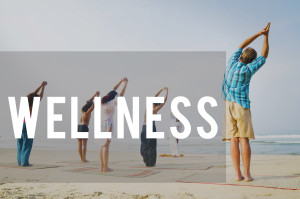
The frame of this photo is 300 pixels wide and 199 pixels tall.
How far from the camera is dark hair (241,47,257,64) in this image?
4.25 metres

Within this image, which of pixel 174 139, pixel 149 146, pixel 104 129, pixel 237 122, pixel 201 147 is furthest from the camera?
pixel 201 147

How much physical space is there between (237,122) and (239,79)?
0.68 meters

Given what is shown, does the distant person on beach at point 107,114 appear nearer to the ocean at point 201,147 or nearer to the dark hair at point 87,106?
the dark hair at point 87,106

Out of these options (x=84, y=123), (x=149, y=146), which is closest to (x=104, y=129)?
(x=149, y=146)

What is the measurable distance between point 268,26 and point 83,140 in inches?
255

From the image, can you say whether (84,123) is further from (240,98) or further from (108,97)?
(240,98)

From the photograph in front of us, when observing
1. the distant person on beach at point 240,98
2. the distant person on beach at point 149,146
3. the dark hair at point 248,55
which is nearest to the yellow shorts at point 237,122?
the distant person on beach at point 240,98

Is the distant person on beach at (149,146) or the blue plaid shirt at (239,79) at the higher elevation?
the blue plaid shirt at (239,79)

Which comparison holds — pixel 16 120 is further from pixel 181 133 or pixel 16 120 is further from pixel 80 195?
pixel 181 133

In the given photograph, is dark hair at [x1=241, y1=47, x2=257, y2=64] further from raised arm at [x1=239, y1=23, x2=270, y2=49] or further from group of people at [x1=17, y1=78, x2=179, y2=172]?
group of people at [x1=17, y1=78, x2=179, y2=172]

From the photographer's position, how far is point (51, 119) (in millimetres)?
9023

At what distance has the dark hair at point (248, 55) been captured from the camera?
13.9 ft

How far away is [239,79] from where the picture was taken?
13.4 feet

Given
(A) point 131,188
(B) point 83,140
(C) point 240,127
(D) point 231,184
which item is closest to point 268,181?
(D) point 231,184
